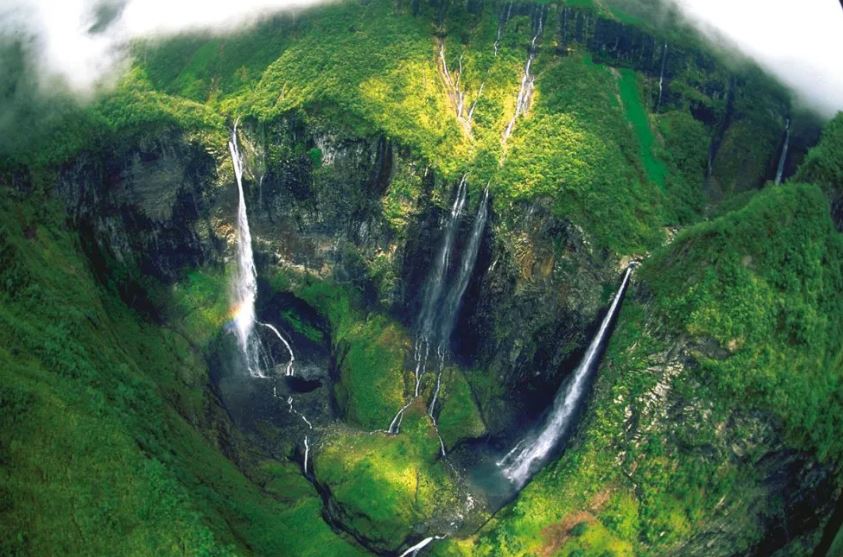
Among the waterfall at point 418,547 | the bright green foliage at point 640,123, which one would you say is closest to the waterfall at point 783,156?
the bright green foliage at point 640,123

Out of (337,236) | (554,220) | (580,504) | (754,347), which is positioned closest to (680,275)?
(754,347)

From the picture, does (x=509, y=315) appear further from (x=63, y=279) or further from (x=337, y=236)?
(x=63, y=279)

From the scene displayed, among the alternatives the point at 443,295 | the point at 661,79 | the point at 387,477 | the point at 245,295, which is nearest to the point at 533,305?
the point at 443,295

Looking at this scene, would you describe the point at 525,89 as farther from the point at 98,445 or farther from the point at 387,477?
the point at 98,445

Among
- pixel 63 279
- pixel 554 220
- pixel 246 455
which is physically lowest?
pixel 246 455

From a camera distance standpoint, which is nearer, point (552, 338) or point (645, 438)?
point (645, 438)

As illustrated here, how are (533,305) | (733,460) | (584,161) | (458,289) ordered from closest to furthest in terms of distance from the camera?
(733,460) < (533,305) < (584,161) < (458,289)

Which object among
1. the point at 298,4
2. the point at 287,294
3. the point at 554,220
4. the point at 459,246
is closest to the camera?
the point at 554,220
